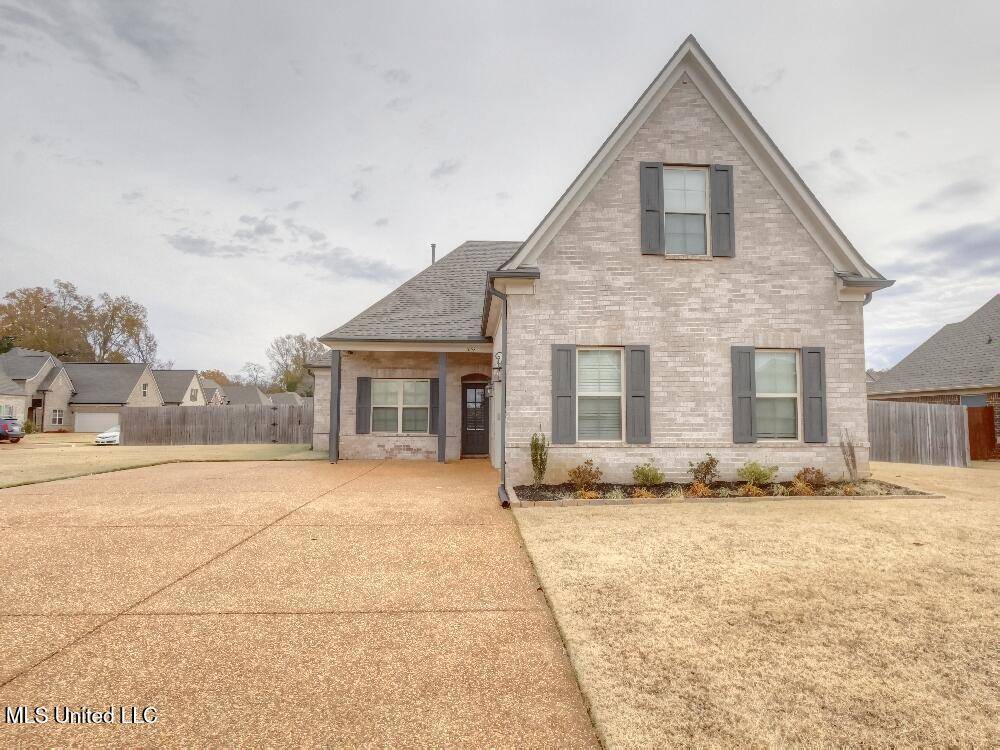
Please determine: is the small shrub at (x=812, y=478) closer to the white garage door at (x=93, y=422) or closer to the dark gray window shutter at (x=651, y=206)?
the dark gray window shutter at (x=651, y=206)

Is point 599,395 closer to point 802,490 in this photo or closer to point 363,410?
point 802,490

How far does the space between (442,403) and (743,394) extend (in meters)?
7.02

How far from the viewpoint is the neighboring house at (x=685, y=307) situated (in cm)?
840

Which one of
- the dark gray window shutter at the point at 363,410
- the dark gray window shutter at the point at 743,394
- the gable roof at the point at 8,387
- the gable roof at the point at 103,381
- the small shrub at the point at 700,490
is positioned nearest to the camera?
the small shrub at the point at 700,490

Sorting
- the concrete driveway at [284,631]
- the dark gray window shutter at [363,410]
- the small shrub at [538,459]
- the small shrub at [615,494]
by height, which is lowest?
the concrete driveway at [284,631]

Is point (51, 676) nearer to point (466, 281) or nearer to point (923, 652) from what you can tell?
point (923, 652)

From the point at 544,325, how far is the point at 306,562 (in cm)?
550

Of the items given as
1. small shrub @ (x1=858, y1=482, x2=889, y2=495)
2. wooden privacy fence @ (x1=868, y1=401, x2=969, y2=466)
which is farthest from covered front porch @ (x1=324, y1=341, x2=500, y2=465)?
wooden privacy fence @ (x1=868, y1=401, x2=969, y2=466)

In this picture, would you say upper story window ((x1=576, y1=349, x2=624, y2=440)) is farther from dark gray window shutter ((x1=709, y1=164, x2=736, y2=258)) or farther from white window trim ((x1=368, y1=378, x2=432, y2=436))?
white window trim ((x1=368, y1=378, x2=432, y2=436))

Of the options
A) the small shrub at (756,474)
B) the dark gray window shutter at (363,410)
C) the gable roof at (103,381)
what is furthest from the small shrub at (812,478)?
the gable roof at (103,381)

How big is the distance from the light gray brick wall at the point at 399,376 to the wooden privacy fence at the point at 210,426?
35.3 ft

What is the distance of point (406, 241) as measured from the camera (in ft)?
67.6

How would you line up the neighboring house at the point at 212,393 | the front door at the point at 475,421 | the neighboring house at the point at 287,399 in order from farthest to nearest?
the neighboring house at the point at 212,393 → the neighboring house at the point at 287,399 → the front door at the point at 475,421

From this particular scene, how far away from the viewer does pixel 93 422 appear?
38.2 meters
